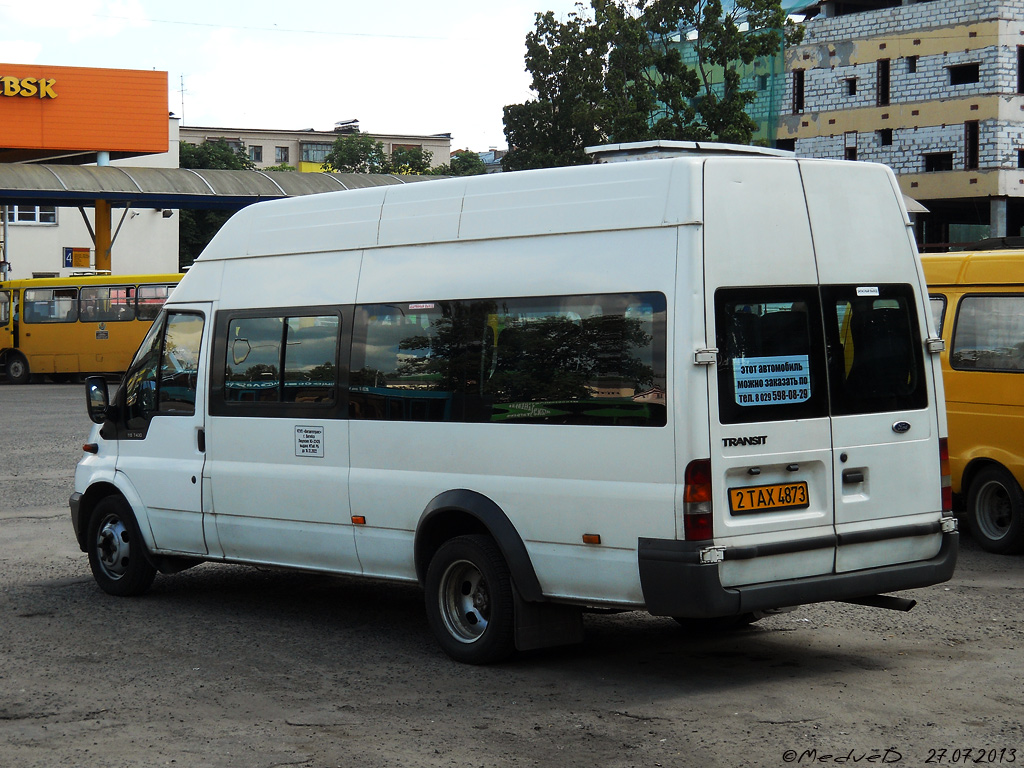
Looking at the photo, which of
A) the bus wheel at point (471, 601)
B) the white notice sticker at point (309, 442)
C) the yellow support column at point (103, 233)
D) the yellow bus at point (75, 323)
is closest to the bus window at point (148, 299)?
the yellow bus at point (75, 323)

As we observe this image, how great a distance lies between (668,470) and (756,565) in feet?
1.97

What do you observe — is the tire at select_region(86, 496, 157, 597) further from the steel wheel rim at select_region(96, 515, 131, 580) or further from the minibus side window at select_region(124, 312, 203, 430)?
the minibus side window at select_region(124, 312, 203, 430)

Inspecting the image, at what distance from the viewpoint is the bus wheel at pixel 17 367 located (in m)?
37.2

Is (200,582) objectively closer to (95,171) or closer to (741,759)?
(741,759)

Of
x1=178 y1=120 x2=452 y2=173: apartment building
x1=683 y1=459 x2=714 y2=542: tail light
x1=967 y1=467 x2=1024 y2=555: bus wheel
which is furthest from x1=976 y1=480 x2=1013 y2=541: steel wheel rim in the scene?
x1=178 y1=120 x2=452 y2=173: apartment building

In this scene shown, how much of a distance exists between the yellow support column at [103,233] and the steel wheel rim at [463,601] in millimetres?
36366

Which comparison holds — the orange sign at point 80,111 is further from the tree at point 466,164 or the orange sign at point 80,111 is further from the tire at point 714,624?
the tree at point 466,164

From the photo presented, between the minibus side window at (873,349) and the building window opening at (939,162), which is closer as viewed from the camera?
the minibus side window at (873,349)

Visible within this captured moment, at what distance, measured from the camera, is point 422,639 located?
7.80m

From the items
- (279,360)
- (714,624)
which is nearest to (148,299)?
(279,360)

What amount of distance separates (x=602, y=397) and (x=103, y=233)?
3803 cm

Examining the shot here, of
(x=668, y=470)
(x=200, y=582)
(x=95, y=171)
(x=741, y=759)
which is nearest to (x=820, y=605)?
(x=668, y=470)

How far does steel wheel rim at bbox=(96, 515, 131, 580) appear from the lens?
9258 millimetres

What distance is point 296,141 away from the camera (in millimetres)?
139500
